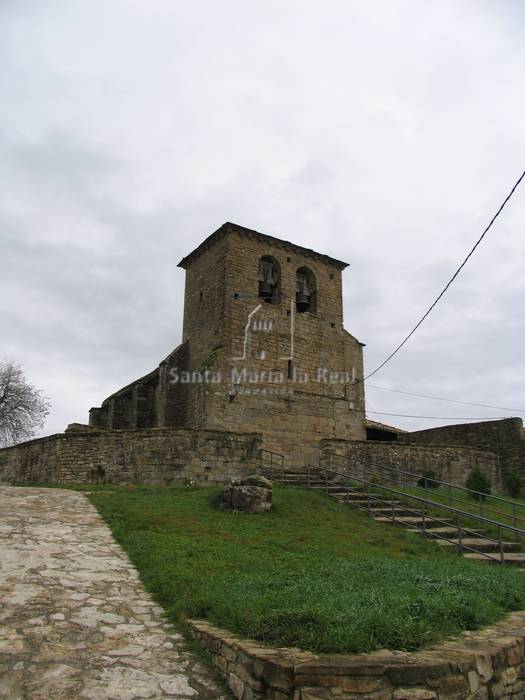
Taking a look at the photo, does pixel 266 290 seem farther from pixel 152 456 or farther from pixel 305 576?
pixel 305 576

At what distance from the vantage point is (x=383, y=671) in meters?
3.69

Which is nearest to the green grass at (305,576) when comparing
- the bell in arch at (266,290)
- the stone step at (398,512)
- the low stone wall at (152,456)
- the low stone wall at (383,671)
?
the low stone wall at (383,671)

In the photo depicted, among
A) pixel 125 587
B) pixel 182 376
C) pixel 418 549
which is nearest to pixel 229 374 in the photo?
pixel 182 376

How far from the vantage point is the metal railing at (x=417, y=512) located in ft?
35.4

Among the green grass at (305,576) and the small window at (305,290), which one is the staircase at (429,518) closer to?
the green grass at (305,576)

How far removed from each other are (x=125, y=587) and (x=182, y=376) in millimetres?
16778

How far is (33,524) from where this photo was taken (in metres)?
9.38

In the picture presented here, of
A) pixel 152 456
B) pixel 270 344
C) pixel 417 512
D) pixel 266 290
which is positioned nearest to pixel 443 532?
pixel 417 512

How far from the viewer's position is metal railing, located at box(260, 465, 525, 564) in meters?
10.8

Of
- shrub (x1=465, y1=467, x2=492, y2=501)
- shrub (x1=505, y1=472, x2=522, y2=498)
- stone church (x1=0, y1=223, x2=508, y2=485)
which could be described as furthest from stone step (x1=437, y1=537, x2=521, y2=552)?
shrub (x1=505, y1=472, x2=522, y2=498)

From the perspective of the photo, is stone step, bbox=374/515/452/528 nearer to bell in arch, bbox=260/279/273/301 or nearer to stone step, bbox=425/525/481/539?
stone step, bbox=425/525/481/539

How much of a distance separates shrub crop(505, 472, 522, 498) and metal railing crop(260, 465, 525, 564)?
7881 millimetres

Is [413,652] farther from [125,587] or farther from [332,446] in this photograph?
[332,446]

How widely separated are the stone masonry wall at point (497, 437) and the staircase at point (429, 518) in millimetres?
6225
